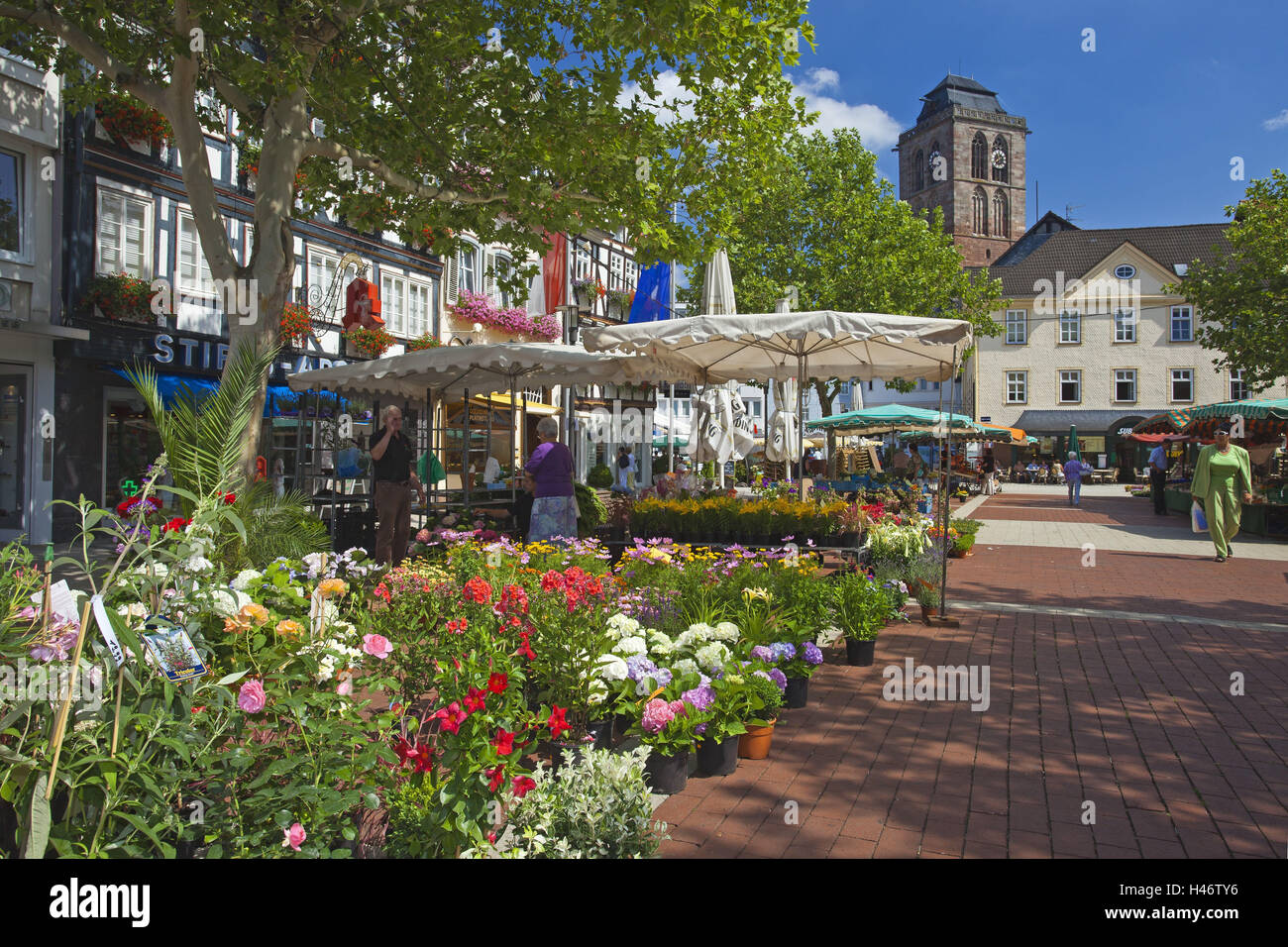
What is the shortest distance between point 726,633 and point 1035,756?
1.61 meters

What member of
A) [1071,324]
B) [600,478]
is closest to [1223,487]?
[600,478]

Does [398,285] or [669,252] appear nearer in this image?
[669,252]

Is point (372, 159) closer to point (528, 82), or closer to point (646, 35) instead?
point (528, 82)

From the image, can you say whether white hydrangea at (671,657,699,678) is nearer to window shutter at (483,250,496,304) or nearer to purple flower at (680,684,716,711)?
purple flower at (680,684,716,711)

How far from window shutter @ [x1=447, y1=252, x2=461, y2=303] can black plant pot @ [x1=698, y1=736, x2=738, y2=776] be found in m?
21.0

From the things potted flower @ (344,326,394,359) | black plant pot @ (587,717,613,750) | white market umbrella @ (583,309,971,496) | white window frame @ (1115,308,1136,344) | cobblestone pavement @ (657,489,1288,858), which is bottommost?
cobblestone pavement @ (657,489,1288,858)

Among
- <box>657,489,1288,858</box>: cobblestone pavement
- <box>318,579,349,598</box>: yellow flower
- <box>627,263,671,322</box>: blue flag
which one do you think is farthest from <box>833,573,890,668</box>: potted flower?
<box>627,263,671,322</box>: blue flag

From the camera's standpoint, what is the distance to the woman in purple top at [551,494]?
8.43 meters

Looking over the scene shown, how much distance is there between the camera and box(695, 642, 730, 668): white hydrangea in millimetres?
4336

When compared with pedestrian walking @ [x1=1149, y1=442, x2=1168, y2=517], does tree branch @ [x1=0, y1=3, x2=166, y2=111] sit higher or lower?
higher

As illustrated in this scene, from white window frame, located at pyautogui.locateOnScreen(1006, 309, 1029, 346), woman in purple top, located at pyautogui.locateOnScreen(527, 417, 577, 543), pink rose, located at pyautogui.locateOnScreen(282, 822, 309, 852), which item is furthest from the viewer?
white window frame, located at pyautogui.locateOnScreen(1006, 309, 1029, 346)

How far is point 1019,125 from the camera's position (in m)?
79.8
